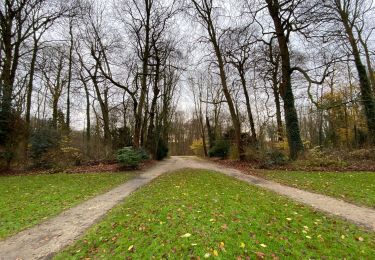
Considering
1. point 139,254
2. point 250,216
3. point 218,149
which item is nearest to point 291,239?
point 250,216

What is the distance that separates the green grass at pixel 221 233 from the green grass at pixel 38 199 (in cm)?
175

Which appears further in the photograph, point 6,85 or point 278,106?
point 278,106

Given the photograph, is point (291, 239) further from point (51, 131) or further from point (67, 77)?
point (67, 77)

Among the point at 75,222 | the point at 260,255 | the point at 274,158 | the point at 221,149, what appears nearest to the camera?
the point at 260,255

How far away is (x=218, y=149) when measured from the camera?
82.0ft

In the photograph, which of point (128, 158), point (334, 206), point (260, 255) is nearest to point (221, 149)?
point (128, 158)

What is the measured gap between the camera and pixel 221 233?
13.4 feet

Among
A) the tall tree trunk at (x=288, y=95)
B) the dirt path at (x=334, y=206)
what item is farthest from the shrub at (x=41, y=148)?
the tall tree trunk at (x=288, y=95)

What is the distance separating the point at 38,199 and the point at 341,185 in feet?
33.2

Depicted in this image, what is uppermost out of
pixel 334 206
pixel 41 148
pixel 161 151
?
pixel 41 148

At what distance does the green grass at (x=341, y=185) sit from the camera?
256 inches

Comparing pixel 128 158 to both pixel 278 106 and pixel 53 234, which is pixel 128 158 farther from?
pixel 278 106

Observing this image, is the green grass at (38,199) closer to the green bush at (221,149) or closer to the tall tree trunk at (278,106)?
the tall tree trunk at (278,106)

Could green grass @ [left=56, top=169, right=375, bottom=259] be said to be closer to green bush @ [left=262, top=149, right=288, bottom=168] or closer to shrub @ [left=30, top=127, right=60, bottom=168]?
green bush @ [left=262, top=149, right=288, bottom=168]
